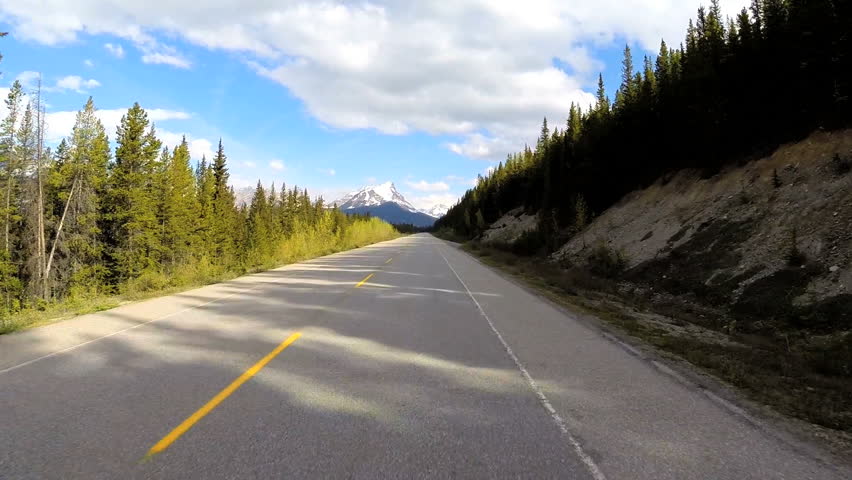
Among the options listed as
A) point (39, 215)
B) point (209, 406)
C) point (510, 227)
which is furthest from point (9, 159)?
point (510, 227)

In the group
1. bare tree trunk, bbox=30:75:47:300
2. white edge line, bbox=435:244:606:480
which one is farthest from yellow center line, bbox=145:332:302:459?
bare tree trunk, bbox=30:75:47:300

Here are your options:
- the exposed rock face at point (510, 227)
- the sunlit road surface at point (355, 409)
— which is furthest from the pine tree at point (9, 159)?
the exposed rock face at point (510, 227)

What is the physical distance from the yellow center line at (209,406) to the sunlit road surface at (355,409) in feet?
0.06

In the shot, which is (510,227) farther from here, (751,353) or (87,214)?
(751,353)

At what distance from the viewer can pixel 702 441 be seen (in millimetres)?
3941

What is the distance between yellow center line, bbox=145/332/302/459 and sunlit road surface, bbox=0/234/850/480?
0.06 ft

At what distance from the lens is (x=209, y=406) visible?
4.43 meters

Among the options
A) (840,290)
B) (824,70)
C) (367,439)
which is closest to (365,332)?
(367,439)

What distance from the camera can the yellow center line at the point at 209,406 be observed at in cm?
361

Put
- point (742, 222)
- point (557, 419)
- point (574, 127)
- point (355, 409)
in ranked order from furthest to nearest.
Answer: point (574, 127) < point (742, 222) < point (355, 409) < point (557, 419)

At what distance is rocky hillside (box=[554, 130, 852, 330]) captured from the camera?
1159 cm

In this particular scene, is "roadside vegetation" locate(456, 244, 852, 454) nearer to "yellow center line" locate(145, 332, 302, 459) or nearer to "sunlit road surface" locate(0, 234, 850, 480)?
"sunlit road surface" locate(0, 234, 850, 480)

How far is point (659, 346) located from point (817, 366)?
236 cm

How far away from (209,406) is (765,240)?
17224 mm
